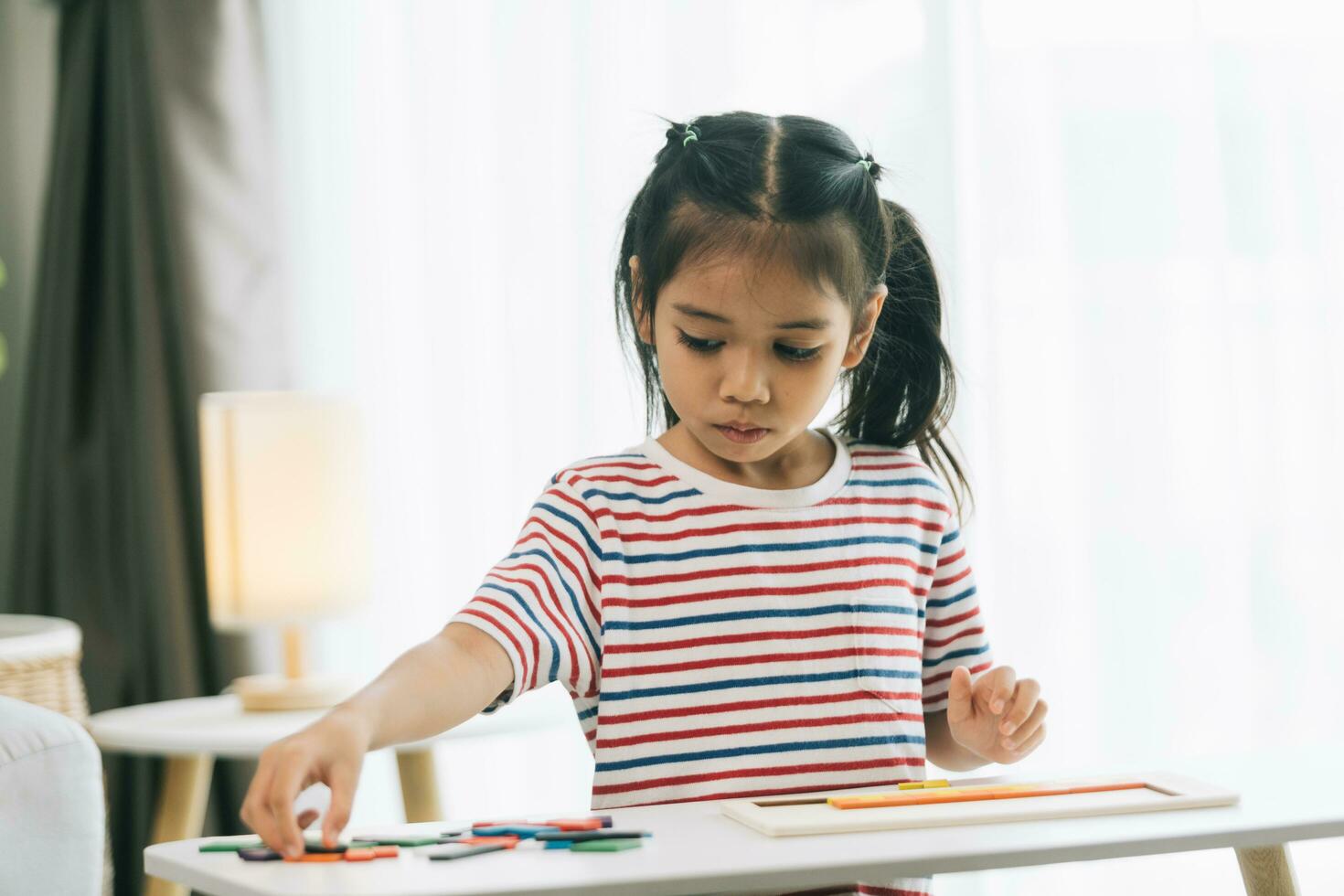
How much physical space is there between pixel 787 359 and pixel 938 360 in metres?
0.23

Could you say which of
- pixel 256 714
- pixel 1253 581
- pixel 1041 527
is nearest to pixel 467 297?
pixel 256 714

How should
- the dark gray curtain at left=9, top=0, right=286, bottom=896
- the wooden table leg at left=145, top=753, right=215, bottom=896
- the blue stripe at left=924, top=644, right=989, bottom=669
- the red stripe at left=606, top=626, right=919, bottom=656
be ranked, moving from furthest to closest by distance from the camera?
the dark gray curtain at left=9, top=0, right=286, bottom=896
the wooden table leg at left=145, top=753, right=215, bottom=896
the blue stripe at left=924, top=644, right=989, bottom=669
the red stripe at left=606, top=626, right=919, bottom=656

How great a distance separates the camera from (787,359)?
90 centimetres

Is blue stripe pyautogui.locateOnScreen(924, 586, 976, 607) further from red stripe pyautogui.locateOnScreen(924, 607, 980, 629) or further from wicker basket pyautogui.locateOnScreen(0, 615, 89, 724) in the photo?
wicker basket pyautogui.locateOnScreen(0, 615, 89, 724)

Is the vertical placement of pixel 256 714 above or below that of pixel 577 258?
below

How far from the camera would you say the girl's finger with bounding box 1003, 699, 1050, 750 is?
0.88m

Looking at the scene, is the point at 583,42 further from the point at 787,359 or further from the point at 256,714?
the point at 787,359

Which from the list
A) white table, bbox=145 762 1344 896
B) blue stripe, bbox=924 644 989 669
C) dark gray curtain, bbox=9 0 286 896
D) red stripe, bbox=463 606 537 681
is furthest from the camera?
dark gray curtain, bbox=9 0 286 896

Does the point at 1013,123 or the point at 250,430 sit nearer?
the point at 250,430

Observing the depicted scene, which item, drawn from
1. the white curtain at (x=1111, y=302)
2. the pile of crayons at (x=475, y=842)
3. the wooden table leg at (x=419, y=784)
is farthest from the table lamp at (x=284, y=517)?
the pile of crayons at (x=475, y=842)

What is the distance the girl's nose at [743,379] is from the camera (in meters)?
0.88

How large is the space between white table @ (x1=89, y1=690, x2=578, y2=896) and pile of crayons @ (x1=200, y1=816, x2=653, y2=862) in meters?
0.82

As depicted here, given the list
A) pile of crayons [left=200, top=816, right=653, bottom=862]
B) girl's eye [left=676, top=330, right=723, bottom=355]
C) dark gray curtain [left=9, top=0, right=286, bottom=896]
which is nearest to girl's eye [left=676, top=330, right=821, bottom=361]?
girl's eye [left=676, top=330, right=723, bottom=355]

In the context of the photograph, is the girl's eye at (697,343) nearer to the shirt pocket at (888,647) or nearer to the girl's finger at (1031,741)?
the shirt pocket at (888,647)
